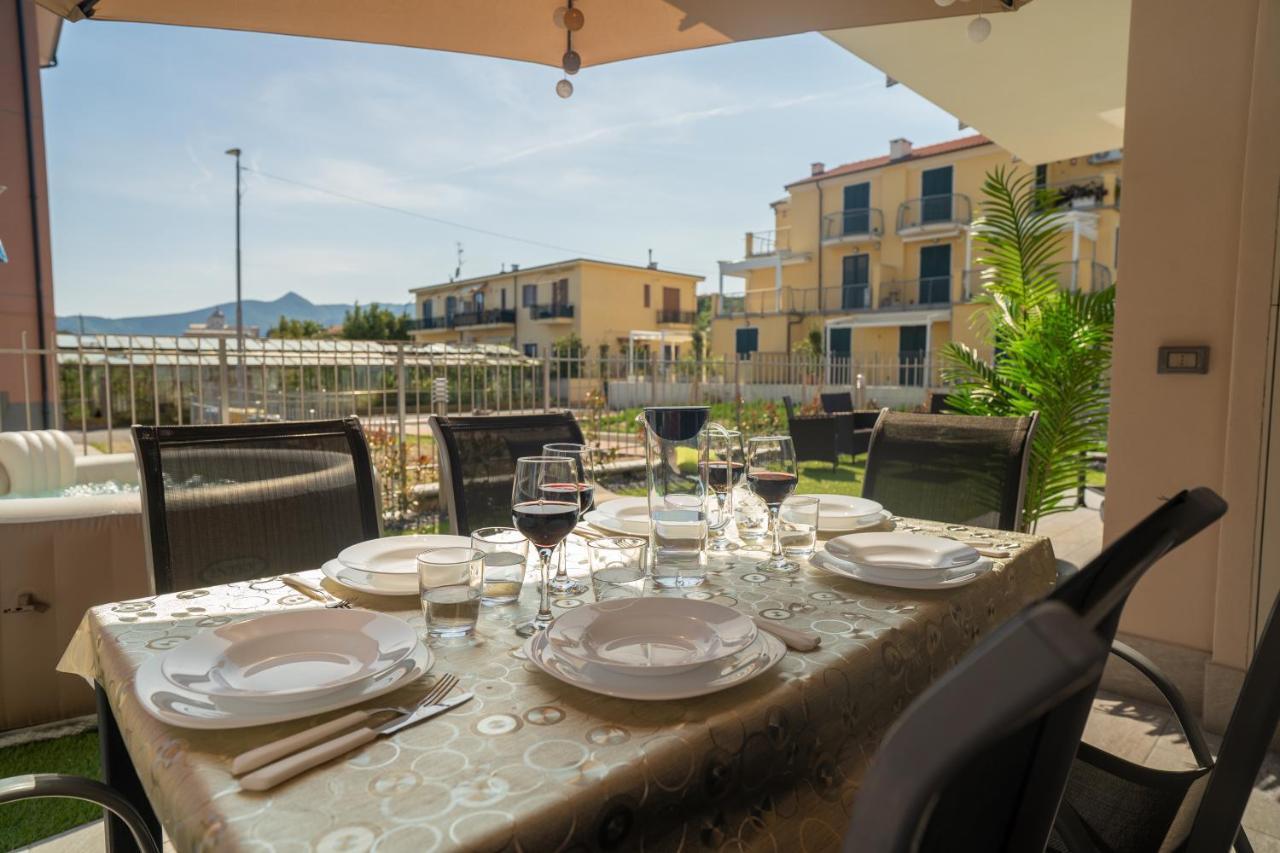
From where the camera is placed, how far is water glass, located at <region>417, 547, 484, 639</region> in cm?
94

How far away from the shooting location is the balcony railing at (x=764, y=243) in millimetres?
24234

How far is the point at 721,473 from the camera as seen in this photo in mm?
1443

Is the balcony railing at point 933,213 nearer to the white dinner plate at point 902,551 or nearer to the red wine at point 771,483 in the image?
the white dinner plate at point 902,551

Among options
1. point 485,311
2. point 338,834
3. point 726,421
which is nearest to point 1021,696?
point 338,834

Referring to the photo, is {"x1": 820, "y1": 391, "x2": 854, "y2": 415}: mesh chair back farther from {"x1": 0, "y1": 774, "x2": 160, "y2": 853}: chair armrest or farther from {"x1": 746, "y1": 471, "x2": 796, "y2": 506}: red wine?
{"x1": 0, "y1": 774, "x2": 160, "y2": 853}: chair armrest

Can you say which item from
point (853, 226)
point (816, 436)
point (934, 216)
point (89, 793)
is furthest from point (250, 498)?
point (853, 226)

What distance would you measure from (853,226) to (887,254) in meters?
1.39

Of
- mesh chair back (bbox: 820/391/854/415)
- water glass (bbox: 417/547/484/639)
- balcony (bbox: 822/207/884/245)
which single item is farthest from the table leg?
balcony (bbox: 822/207/884/245)

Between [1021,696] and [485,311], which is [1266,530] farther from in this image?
[485,311]

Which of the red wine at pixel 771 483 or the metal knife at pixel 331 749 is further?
the red wine at pixel 771 483

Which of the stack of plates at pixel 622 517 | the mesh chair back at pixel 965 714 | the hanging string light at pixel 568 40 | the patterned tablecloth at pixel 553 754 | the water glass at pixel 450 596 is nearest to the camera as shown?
the mesh chair back at pixel 965 714

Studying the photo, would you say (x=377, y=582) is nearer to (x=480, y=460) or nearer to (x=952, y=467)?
(x=480, y=460)

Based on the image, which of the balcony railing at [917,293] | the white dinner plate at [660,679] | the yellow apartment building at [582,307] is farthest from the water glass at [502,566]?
the yellow apartment building at [582,307]

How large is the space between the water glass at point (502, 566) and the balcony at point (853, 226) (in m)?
21.5
